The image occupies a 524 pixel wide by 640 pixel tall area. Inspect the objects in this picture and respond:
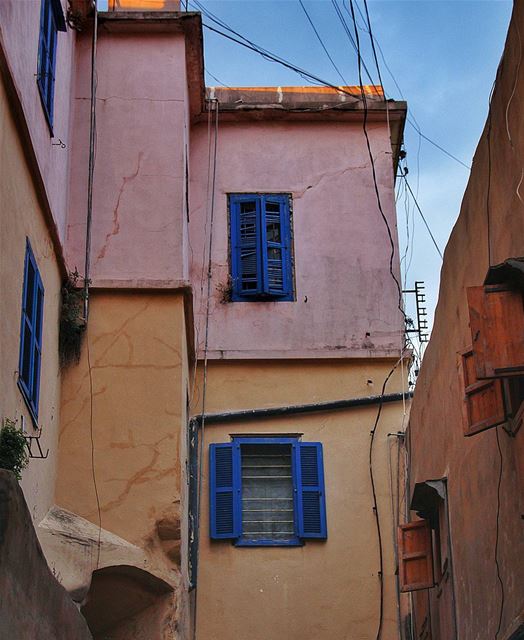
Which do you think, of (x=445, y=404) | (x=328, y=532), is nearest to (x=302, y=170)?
(x=328, y=532)

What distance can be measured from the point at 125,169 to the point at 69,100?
0.94 metres

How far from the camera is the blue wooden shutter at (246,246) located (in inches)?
572

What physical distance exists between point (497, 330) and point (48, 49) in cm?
603

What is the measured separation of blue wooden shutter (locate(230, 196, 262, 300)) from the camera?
14523 millimetres

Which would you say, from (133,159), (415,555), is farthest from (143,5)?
(415,555)

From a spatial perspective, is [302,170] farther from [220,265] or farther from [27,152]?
[27,152]

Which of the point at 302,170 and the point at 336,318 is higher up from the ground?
the point at 302,170

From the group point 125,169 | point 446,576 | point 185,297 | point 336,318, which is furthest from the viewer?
point 336,318

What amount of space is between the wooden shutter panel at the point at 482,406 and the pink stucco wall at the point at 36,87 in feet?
13.9

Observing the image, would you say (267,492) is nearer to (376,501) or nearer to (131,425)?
(376,501)

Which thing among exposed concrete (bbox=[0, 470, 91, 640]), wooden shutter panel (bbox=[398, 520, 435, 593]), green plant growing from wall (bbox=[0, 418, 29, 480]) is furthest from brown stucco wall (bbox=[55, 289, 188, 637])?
exposed concrete (bbox=[0, 470, 91, 640])

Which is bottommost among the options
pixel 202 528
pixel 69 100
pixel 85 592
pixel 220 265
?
pixel 85 592

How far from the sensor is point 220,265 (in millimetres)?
14688

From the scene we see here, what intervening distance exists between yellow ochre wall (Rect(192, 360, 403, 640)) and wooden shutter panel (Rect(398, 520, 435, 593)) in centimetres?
181
